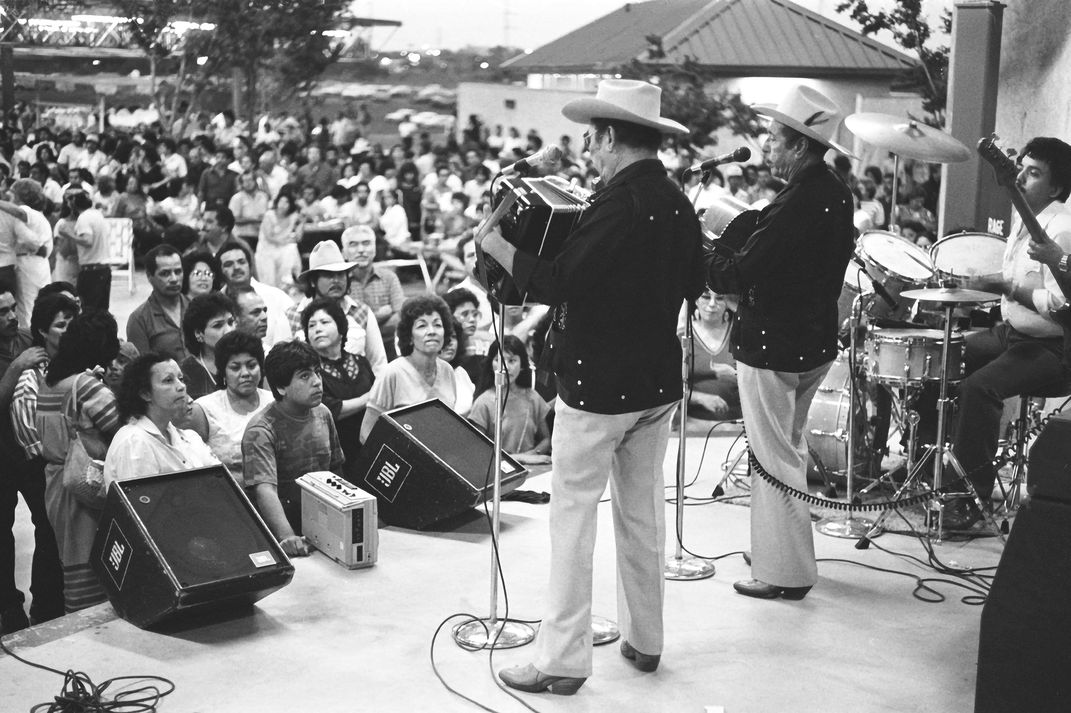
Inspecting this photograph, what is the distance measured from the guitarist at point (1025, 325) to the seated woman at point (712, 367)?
1.80 metres

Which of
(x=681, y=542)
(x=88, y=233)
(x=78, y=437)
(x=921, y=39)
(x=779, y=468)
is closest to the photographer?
(x=779, y=468)

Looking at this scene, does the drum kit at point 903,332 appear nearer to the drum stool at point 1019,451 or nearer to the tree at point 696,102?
the drum stool at point 1019,451

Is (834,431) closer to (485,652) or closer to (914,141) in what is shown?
(914,141)

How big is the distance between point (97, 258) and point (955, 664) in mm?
9301

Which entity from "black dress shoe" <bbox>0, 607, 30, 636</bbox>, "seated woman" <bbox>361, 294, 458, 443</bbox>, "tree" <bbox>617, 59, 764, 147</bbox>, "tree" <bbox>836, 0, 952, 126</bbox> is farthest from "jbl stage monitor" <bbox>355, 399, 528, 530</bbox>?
"tree" <bbox>617, 59, 764, 147</bbox>

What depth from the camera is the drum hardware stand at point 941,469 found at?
19.0 feet

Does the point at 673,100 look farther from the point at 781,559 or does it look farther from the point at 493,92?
the point at 781,559

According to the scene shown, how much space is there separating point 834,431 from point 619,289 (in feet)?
9.98

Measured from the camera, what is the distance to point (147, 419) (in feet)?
16.4

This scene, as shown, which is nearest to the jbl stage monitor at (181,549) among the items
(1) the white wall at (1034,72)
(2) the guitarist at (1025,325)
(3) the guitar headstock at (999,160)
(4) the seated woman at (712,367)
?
(3) the guitar headstock at (999,160)

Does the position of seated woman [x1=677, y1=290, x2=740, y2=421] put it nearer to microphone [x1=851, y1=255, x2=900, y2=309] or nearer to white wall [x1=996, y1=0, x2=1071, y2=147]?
microphone [x1=851, y1=255, x2=900, y2=309]

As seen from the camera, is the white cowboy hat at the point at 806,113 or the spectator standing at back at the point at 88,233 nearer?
the white cowboy hat at the point at 806,113

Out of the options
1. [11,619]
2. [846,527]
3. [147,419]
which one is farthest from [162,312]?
[846,527]

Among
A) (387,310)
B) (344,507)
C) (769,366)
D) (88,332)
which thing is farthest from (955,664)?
(387,310)
